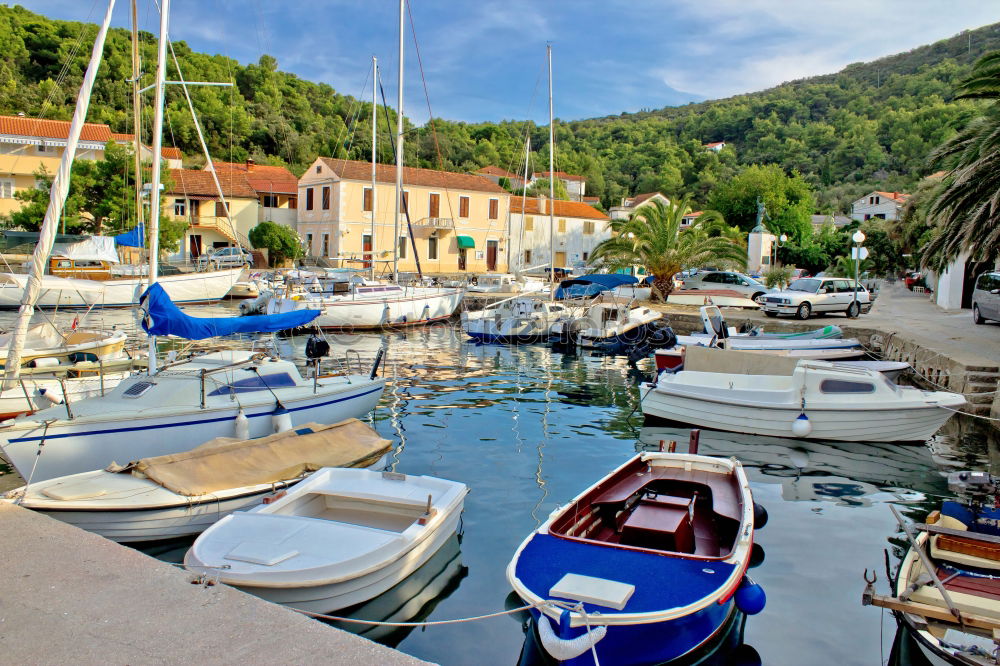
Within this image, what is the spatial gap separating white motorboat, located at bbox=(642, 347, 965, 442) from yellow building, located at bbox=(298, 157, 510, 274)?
36.0 meters

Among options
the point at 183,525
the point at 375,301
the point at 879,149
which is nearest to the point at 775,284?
the point at 375,301

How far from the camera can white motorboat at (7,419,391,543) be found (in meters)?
8.04

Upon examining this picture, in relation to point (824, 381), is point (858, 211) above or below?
above

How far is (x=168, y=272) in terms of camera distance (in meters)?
42.5

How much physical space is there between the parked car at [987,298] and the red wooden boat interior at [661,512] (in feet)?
65.4

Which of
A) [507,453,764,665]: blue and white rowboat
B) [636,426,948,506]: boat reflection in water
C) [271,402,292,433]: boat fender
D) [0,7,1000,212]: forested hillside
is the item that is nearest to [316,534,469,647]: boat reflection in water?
[507,453,764,665]: blue and white rowboat

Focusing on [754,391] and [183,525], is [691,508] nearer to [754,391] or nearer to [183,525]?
[183,525]

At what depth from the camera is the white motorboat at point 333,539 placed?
6.45 m

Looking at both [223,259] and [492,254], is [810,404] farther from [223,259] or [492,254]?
[492,254]

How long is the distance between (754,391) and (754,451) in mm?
1428

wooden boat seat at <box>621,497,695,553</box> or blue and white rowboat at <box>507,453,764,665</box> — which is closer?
blue and white rowboat at <box>507,453,764,665</box>

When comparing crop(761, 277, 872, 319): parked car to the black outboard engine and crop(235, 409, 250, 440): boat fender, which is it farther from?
crop(235, 409, 250, 440): boat fender

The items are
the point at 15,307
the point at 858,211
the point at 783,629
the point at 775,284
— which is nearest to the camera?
the point at 783,629

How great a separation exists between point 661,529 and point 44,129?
58.1m
